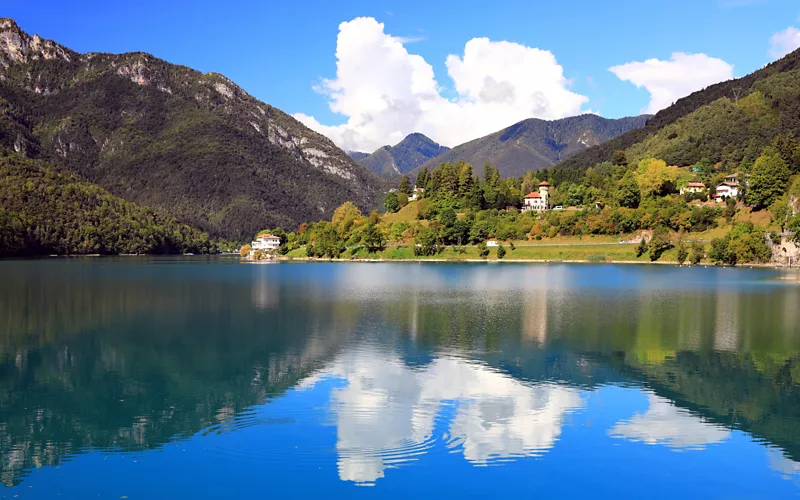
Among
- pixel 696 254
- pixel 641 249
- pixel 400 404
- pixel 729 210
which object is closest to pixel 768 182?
pixel 729 210

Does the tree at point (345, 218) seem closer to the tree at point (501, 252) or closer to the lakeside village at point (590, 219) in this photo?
the lakeside village at point (590, 219)

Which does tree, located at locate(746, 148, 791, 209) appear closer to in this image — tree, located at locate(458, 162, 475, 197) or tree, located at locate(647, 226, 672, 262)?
tree, located at locate(647, 226, 672, 262)

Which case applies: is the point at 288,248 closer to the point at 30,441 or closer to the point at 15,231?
the point at 15,231

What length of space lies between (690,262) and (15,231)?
16095 centimetres

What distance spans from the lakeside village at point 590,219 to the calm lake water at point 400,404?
7373cm

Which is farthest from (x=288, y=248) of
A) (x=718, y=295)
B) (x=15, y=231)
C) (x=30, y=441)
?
(x=30, y=441)

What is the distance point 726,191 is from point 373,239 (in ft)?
258

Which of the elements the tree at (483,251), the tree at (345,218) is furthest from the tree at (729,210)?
the tree at (345,218)

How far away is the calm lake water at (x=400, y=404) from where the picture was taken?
15.2 m

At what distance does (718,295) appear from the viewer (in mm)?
57094

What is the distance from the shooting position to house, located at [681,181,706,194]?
5625 inches

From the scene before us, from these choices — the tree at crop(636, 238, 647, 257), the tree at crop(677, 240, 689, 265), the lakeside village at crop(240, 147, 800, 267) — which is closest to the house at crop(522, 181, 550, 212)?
the lakeside village at crop(240, 147, 800, 267)

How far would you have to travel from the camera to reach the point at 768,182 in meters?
117

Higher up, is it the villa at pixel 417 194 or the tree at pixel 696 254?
the villa at pixel 417 194
